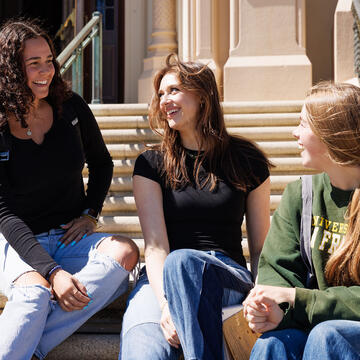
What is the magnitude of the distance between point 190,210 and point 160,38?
5.30 meters

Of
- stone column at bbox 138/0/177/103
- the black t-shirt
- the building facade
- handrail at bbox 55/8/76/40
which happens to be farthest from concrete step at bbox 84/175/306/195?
handrail at bbox 55/8/76/40

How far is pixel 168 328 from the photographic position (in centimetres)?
194

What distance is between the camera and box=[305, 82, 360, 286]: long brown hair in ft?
5.78

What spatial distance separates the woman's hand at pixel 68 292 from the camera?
2.07 meters

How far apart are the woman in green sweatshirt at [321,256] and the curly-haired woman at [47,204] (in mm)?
681

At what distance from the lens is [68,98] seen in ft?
8.63

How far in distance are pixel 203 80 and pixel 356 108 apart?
0.82m

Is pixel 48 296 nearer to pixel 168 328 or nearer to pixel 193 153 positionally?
pixel 168 328

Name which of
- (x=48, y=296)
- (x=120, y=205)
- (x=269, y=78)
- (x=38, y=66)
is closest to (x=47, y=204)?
(x=48, y=296)

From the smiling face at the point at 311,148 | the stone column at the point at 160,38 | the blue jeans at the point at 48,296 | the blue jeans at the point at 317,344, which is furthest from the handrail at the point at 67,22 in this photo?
the blue jeans at the point at 317,344

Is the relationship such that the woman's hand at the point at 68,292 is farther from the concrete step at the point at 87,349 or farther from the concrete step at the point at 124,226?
the concrete step at the point at 124,226

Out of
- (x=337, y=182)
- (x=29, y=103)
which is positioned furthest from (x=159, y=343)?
(x=29, y=103)

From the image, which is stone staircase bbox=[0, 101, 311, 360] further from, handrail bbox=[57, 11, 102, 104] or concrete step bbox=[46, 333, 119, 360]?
Answer: concrete step bbox=[46, 333, 119, 360]

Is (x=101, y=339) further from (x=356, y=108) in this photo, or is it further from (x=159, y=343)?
(x=356, y=108)
